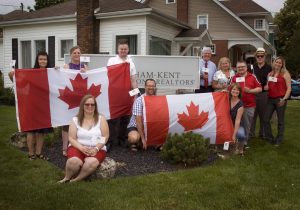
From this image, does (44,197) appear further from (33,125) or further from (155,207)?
(33,125)

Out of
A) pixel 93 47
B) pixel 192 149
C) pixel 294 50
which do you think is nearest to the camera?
pixel 192 149

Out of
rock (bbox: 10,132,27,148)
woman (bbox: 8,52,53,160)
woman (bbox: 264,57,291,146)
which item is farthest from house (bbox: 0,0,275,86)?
woman (bbox: 8,52,53,160)

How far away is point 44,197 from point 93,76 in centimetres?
310

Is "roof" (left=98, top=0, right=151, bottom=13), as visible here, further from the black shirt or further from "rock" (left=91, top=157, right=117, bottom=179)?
"rock" (left=91, top=157, right=117, bottom=179)

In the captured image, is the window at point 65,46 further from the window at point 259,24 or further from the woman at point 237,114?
the window at point 259,24

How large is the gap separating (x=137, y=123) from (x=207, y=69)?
6.83 feet

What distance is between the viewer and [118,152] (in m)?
7.56

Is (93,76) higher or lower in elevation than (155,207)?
higher

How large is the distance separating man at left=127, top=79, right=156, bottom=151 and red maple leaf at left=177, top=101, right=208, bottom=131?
0.70m

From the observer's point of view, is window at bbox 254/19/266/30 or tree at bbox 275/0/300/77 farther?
tree at bbox 275/0/300/77

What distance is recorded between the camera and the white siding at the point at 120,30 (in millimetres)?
15648

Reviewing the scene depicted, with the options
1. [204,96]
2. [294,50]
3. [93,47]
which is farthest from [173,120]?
[294,50]

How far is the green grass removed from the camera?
4824 mm

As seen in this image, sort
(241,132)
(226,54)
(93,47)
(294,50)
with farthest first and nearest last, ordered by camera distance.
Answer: (294,50) < (226,54) < (93,47) < (241,132)
